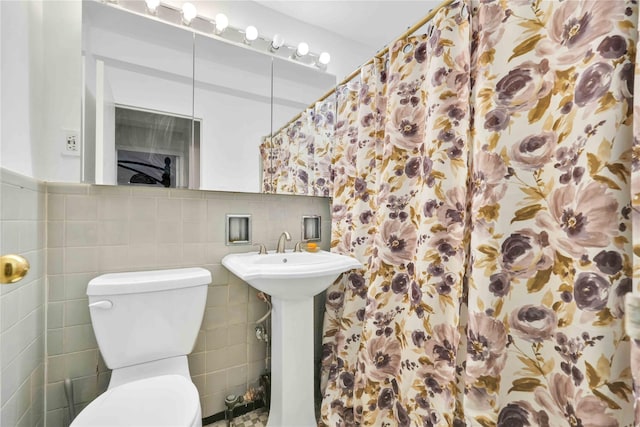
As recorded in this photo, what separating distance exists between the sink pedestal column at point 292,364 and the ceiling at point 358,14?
165 centimetres

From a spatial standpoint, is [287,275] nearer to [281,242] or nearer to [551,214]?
[281,242]

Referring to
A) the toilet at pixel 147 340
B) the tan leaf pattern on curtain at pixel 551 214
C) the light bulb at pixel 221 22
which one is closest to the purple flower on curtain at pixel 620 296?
the tan leaf pattern on curtain at pixel 551 214

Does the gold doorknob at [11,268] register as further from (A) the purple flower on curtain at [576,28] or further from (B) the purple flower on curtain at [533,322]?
(A) the purple flower on curtain at [576,28]

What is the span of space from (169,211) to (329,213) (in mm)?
908

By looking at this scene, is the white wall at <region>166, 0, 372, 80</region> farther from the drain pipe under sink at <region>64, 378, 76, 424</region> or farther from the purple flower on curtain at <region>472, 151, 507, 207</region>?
the drain pipe under sink at <region>64, 378, 76, 424</region>

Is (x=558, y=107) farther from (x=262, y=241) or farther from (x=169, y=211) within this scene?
(x=169, y=211)

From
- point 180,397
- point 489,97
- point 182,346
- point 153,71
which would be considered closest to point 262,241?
point 182,346

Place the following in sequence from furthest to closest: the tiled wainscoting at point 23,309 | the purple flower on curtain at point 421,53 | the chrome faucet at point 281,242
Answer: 1. the chrome faucet at point 281,242
2. the purple flower on curtain at point 421,53
3. the tiled wainscoting at point 23,309

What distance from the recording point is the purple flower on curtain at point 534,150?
764 millimetres

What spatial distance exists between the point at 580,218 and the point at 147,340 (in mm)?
1486

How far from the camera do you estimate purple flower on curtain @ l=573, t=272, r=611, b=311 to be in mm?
636

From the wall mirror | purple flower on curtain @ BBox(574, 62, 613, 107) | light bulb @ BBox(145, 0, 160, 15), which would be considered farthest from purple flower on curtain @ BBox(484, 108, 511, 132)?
light bulb @ BBox(145, 0, 160, 15)

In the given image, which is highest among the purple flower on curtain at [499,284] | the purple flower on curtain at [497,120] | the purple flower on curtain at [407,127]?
the purple flower on curtain at [407,127]

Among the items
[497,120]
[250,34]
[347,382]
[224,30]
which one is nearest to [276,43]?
[250,34]
